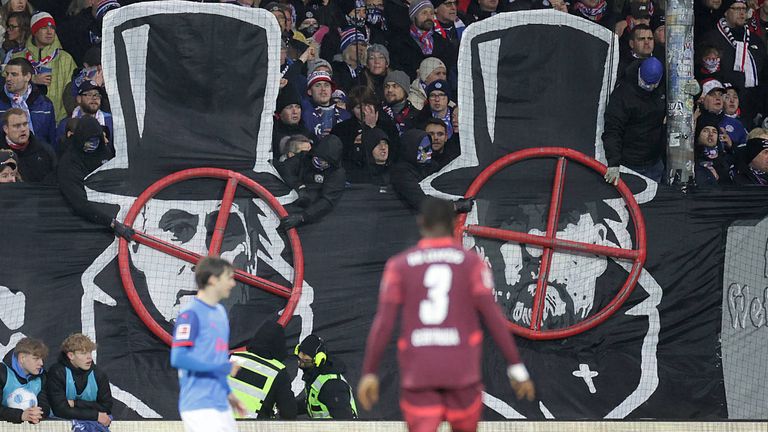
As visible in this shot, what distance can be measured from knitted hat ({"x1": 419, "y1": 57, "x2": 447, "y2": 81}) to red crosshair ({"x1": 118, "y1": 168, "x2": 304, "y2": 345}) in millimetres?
1800

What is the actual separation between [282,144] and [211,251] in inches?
43.7

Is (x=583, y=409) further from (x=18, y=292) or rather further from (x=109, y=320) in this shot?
(x=18, y=292)

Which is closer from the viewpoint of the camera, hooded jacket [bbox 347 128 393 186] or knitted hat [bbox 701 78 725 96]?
hooded jacket [bbox 347 128 393 186]

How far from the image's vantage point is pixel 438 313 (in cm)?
602

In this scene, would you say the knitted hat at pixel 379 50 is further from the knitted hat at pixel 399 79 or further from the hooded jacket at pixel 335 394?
the hooded jacket at pixel 335 394

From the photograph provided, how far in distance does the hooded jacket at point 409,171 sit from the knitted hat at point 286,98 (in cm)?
100

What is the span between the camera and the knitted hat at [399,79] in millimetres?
11766

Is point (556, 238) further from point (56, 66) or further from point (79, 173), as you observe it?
point (56, 66)

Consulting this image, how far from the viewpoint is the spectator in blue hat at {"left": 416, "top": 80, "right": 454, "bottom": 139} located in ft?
38.4

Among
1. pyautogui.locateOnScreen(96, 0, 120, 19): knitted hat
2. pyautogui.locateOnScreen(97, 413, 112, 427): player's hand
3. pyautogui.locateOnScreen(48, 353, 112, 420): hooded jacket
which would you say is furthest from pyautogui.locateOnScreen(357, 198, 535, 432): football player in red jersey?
pyautogui.locateOnScreen(96, 0, 120, 19): knitted hat

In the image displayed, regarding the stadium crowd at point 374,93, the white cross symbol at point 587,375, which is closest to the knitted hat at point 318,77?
the stadium crowd at point 374,93

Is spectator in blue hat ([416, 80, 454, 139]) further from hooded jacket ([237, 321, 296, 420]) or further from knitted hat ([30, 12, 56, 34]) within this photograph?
knitted hat ([30, 12, 56, 34])

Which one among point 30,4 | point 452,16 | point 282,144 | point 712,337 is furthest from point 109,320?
point 712,337

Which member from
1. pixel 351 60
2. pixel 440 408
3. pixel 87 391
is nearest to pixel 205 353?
pixel 440 408
